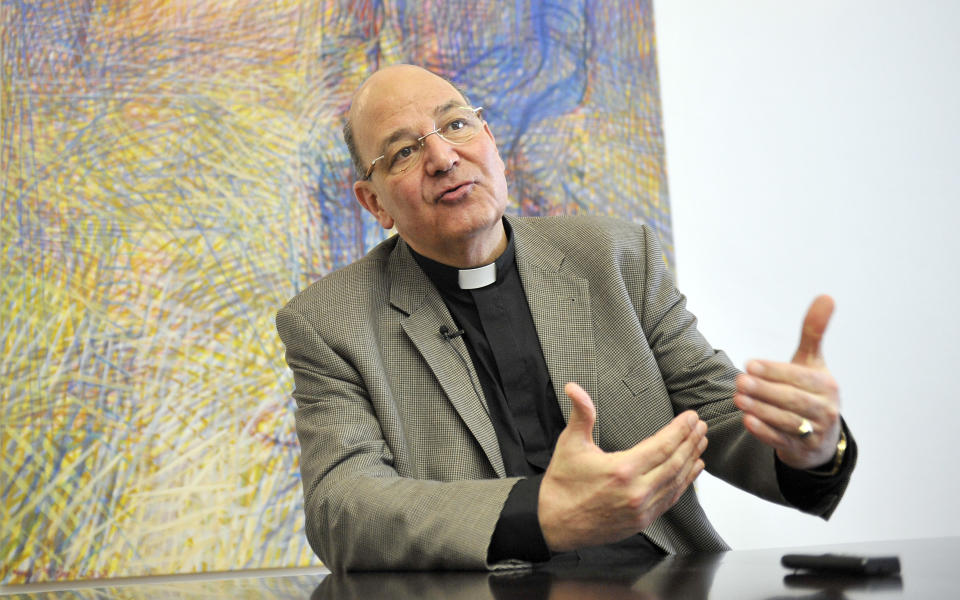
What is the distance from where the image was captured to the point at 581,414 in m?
1.33

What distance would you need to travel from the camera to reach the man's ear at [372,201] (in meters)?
2.24

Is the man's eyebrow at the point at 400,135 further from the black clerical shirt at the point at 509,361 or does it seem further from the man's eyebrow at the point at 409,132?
the black clerical shirt at the point at 509,361

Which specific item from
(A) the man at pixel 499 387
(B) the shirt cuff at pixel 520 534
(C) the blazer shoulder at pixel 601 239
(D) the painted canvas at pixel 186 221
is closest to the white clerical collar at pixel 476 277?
(A) the man at pixel 499 387

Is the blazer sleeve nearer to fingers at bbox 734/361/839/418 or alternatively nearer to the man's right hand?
the man's right hand

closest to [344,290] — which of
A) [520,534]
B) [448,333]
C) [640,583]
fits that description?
[448,333]

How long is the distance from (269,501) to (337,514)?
151 cm

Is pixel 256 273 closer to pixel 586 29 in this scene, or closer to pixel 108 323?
pixel 108 323

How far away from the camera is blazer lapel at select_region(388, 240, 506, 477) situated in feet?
5.93

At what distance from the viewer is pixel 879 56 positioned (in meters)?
3.74

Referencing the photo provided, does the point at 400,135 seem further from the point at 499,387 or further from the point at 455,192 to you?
the point at 499,387

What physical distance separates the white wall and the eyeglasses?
1.60 metres

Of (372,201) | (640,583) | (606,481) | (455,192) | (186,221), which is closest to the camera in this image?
(640,583)

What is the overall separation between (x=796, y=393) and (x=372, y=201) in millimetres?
1251

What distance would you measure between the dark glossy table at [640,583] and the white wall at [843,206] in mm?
2184
